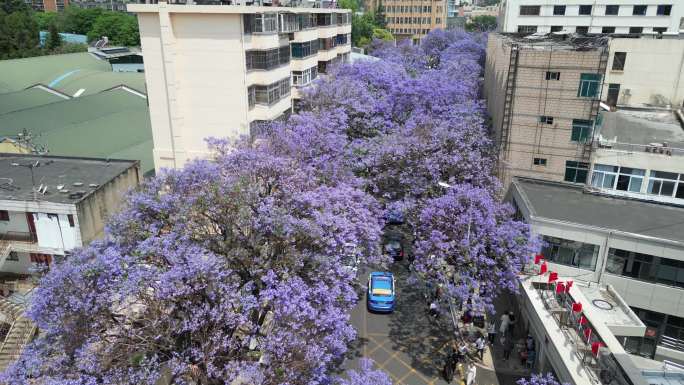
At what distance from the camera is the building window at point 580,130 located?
25.4 meters

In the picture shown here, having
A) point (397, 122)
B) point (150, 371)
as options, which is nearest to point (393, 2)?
point (397, 122)

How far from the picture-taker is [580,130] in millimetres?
25641

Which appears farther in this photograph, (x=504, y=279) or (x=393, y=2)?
(x=393, y=2)

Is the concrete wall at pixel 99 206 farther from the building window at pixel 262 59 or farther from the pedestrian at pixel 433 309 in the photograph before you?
the pedestrian at pixel 433 309

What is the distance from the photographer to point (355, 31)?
96.1 meters

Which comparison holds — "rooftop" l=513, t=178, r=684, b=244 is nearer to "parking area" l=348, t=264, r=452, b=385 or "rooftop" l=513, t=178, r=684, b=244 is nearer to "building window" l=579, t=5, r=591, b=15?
"parking area" l=348, t=264, r=452, b=385

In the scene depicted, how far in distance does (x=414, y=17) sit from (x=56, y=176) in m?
90.9

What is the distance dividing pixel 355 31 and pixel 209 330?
89.9m

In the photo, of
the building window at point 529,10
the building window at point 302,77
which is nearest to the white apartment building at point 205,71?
the building window at point 302,77

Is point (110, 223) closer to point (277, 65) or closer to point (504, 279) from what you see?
point (504, 279)

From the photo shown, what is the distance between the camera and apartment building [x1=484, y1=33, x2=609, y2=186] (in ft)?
82.2

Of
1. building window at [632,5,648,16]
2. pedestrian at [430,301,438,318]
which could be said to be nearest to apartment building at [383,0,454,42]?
building window at [632,5,648,16]

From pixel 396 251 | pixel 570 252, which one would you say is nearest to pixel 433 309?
pixel 396 251

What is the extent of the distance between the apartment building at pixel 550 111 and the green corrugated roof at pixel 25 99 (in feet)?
151
